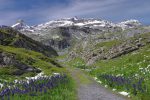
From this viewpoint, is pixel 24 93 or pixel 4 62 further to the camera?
pixel 4 62

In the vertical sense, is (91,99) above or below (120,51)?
above

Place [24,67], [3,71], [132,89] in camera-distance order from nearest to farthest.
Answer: [132,89] < [3,71] < [24,67]

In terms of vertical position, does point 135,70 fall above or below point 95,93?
below

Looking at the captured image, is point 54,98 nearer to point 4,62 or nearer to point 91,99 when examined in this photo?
point 91,99

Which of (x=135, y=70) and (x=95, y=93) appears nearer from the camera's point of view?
(x=95, y=93)

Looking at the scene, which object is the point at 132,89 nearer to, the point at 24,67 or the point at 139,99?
the point at 139,99

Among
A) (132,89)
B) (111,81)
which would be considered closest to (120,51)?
(111,81)

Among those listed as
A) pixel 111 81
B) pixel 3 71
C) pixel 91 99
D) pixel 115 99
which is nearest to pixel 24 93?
pixel 91 99

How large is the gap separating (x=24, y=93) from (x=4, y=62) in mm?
46646

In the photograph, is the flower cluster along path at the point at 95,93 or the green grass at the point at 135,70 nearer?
the flower cluster along path at the point at 95,93

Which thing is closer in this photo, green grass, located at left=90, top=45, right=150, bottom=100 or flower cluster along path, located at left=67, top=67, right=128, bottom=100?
flower cluster along path, located at left=67, top=67, right=128, bottom=100

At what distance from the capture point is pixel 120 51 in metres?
134

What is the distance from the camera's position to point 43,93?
33.0m

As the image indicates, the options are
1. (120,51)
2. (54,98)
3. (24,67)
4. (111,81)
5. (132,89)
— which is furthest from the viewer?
(120,51)
